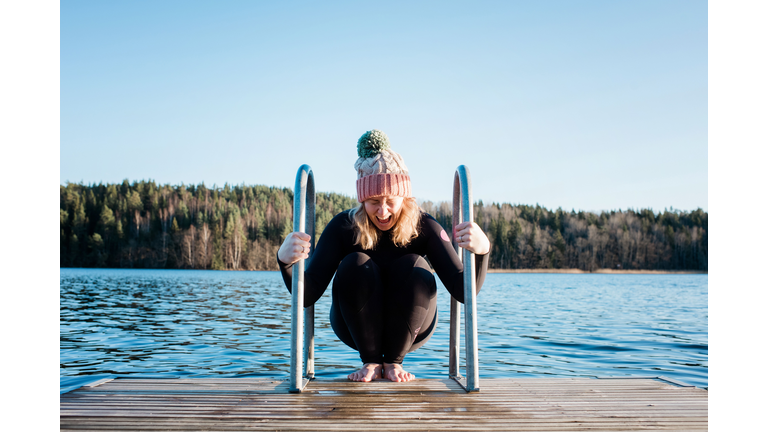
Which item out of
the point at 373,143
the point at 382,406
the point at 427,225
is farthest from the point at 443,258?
the point at 382,406

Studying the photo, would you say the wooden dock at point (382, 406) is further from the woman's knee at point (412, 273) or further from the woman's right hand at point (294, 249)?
the woman's right hand at point (294, 249)

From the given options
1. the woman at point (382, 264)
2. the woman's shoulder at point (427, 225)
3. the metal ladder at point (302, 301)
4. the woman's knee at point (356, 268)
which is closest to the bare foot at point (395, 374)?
the woman at point (382, 264)

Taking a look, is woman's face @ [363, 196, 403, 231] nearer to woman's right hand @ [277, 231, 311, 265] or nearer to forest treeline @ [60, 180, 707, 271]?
woman's right hand @ [277, 231, 311, 265]

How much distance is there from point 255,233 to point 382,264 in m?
79.6

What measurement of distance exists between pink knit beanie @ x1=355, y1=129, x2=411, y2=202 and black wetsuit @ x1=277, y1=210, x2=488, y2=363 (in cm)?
23

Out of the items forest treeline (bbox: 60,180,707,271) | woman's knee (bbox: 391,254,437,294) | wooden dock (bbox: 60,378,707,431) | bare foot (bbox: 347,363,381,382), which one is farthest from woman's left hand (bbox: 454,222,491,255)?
forest treeline (bbox: 60,180,707,271)

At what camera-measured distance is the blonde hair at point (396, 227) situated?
3.15m

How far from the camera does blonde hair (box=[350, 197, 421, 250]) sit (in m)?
3.15

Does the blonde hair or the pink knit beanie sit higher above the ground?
the pink knit beanie

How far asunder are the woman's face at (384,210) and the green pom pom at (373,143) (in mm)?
327
